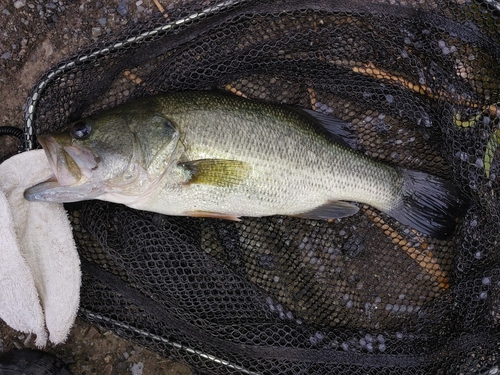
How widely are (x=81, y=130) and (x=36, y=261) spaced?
0.89 m

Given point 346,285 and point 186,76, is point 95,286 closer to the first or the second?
point 186,76

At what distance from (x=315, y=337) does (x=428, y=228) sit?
3.30ft

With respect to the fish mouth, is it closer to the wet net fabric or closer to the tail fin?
the wet net fabric

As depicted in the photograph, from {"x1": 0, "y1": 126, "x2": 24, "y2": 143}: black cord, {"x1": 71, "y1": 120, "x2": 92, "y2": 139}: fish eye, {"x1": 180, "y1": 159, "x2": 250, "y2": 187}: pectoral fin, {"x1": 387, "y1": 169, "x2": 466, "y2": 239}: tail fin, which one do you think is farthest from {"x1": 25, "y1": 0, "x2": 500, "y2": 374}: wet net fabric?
{"x1": 180, "y1": 159, "x2": 250, "y2": 187}: pectoral fin

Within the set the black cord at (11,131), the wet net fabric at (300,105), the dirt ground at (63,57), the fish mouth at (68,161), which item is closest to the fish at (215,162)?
the fish mouth at (68,161)

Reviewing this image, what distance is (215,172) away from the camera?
250 centimetres

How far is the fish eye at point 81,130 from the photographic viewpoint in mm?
2438

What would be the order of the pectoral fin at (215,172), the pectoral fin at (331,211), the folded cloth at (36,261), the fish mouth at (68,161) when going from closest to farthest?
the fish mouth at (68,161), the pectoral fin at (215,172), the folded cloth at (36,261), the pectoral fin at (331,211)

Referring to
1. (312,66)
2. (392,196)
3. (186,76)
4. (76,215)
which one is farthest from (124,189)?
(392,196)

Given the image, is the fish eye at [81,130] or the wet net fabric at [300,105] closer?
Result: the fish eye at [81,130]

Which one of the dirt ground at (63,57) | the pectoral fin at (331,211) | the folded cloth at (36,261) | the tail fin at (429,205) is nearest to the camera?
the folded cloth at (36,261)

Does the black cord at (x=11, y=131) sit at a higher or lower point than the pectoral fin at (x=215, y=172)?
higher

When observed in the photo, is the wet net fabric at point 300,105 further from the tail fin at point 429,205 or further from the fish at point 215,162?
the fish at point 215,162

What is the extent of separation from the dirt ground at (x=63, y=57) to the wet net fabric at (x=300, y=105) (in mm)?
531
